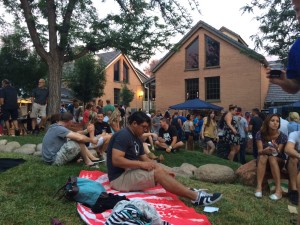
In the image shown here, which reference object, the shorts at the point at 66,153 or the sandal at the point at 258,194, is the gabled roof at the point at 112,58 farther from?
the sandal at the point at 258,194

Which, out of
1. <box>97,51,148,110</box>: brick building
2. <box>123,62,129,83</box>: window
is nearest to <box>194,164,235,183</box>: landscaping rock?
<box>97,51,148,110</box>: brick building

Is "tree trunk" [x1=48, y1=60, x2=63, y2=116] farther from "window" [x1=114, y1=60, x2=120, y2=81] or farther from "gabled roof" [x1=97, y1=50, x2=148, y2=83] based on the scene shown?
"window" [x1=114, y1=60, x2=120, y2=81]

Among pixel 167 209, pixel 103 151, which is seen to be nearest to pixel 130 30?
pixel 103 151

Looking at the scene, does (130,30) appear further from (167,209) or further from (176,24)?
(167,209)

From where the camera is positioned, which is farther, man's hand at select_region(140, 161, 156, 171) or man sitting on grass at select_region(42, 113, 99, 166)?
man sitting on grass at select_region(42, 113, 99, 166)

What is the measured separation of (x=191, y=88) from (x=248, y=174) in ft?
65.6

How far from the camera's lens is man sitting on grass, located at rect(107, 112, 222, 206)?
15.5 feet

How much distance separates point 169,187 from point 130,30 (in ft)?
25.3

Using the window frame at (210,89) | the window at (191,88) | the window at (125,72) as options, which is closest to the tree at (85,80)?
the window at (191,88)

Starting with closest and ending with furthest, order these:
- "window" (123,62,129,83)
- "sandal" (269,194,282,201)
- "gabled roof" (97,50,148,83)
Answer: "sandal" (269,194,282,201), "gabled roof" (97,50,148,83), "window" (123,62,129,83)

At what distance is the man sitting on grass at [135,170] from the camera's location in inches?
186

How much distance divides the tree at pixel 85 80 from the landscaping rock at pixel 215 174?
19245 mm

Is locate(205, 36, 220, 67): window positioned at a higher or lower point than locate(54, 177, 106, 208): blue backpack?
higher

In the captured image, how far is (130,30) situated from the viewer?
11.4m
